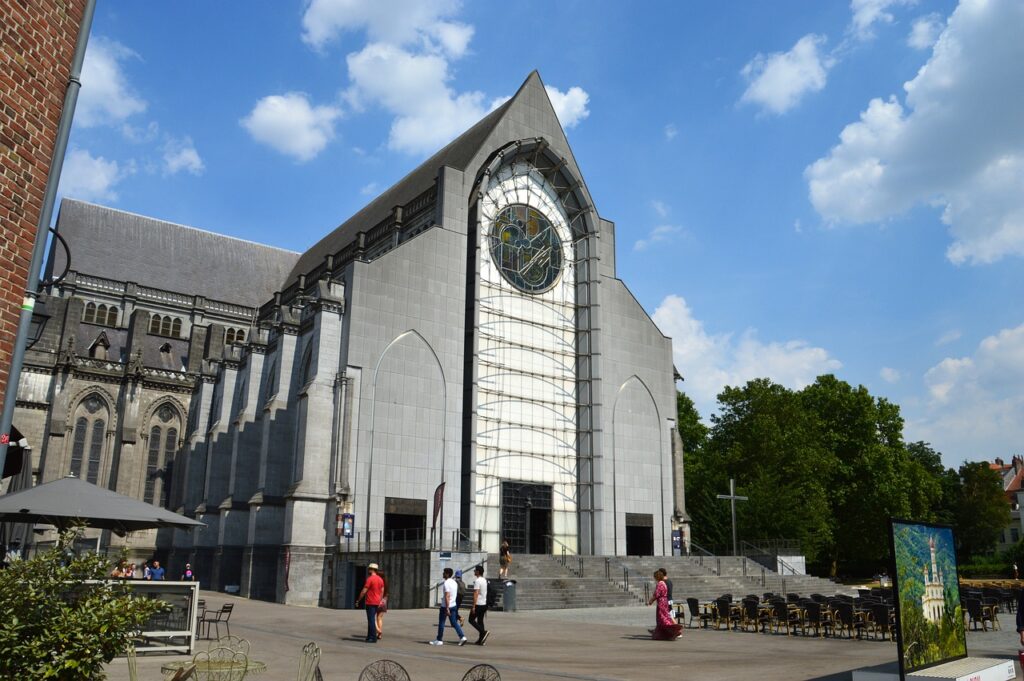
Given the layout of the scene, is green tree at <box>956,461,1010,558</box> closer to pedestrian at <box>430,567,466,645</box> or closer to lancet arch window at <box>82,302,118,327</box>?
pedestrian at <box>430,567,466,645</box>

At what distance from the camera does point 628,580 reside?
32062 mm

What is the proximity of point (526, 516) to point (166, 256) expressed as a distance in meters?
39.8

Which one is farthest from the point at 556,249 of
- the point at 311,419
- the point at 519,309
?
the point at 311,419

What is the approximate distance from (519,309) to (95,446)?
2983cm

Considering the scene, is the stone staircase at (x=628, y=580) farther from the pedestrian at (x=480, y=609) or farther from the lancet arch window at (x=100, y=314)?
the lancet arch window at (x=100, y=314)

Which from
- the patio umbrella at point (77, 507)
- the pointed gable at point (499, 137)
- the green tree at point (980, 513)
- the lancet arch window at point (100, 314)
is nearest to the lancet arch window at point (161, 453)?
the lancet arch window at point (100, 314)

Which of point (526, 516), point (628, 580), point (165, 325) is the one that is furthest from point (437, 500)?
point (165, 325)

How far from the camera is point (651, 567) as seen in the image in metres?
35.1

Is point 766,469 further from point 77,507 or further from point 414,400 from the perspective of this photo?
point 77,507

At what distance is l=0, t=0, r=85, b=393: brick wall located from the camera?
23.8ft

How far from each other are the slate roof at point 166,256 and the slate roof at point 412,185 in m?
3.83

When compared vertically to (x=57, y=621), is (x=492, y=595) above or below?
below

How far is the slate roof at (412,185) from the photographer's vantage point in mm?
43056

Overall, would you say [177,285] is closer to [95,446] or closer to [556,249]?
[95,446]
